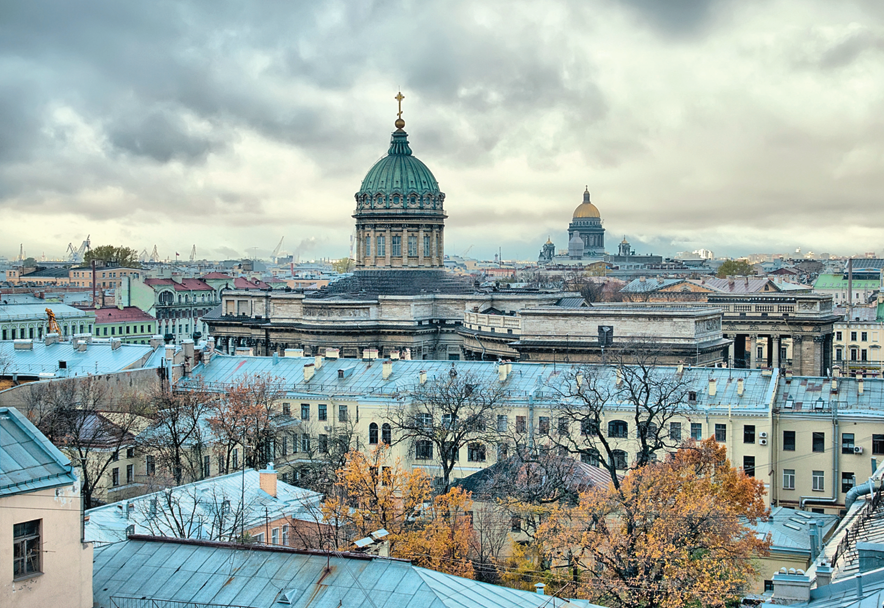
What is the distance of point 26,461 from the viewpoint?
21.7 metres

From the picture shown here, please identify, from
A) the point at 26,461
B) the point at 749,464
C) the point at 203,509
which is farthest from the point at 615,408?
the point at 26,461

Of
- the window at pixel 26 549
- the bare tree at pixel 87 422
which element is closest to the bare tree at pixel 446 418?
the bare tree at pixel 87 422

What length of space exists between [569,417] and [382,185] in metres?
56.6

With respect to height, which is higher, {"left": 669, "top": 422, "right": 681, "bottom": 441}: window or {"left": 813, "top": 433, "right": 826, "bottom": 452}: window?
{"left": 669, "top": 422, "right": 681, "bottom": 441}: window

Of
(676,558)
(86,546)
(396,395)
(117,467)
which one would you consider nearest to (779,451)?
(396,395)

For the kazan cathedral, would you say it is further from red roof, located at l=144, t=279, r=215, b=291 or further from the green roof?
the green roof

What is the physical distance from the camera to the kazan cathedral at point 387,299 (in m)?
90.9

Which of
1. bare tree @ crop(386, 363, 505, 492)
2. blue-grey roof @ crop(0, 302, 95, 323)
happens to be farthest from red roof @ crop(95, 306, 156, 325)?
bare tree @ crop(386, 363, 505, 492)

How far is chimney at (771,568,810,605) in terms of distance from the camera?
22.4 metres

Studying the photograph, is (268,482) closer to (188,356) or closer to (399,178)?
(188,356)

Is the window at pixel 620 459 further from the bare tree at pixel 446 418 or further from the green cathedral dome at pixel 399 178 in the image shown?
the green cathedral dome at pixel 399 178

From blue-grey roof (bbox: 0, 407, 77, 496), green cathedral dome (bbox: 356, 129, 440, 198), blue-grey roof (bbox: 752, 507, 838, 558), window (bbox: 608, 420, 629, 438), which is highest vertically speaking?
green cathedral dome (bbox: 356, 129, 440, 198)

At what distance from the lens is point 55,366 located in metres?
65.4

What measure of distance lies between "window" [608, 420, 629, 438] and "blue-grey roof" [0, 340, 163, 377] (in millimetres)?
26063
